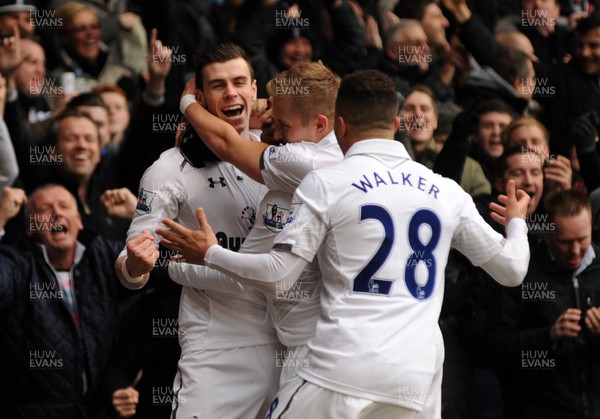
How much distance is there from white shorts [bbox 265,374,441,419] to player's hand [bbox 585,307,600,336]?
8.85 feet

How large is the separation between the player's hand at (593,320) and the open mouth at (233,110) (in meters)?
2.97

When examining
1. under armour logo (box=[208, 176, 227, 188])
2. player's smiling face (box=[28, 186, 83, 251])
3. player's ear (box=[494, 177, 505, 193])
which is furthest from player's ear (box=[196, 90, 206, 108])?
player's ear (box=[494, 177, 505, 193])

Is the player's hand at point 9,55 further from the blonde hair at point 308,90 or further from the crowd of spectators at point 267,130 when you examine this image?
the blonde hair at point 308,90

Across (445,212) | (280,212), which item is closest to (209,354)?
(280,212)

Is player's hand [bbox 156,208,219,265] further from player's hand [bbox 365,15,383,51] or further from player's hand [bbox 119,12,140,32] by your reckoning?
player's hand [bbox 119,12,140,32]

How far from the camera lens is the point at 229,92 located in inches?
253

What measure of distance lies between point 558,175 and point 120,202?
330 centimetres

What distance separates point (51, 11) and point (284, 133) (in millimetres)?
5870

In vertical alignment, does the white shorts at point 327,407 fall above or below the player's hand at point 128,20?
below

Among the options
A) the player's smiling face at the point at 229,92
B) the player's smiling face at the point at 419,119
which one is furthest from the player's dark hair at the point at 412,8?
the player's smiling face at the point at 229,92

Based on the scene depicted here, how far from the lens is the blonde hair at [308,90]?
5930 mm

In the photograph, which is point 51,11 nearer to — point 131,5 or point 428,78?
point 131,5

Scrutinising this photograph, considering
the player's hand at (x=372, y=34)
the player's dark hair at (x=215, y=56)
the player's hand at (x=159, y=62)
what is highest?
the player's hand at (x=372, y=34)

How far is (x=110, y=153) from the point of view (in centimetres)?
957
